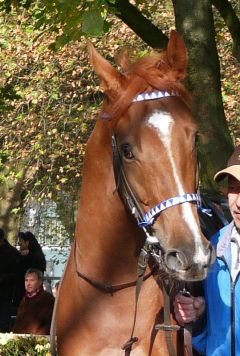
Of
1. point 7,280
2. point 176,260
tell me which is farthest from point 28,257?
point 176,260

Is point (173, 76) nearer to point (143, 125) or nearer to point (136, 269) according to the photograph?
point (143, 125)

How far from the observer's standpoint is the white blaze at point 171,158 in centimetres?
366

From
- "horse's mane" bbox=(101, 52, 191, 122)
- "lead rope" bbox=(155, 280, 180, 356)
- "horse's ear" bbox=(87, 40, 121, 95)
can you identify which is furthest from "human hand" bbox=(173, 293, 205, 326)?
"horse's ear" bbox=(87, 40, 121, 95)

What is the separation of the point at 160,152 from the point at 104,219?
600 millimetres

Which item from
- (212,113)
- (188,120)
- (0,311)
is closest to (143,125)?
(188,120)

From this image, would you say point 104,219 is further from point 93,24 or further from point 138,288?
point 93,24

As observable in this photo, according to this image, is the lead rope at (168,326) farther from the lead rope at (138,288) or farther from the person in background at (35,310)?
the person in background at (35,310)

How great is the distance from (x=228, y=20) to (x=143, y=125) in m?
6.00

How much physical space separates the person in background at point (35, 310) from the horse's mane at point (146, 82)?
6.10m

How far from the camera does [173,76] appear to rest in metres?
4.29

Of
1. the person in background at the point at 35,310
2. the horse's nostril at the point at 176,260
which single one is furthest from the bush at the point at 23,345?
the horse's nostril at the point at 176,260

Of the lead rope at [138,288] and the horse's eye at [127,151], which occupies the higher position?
the horse's eye at [127,151]

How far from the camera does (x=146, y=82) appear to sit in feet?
13.8

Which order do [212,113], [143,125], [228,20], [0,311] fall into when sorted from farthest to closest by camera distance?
[0,311], [228,20], [212,113], [143,125]
